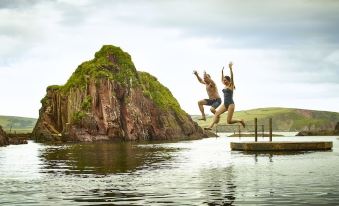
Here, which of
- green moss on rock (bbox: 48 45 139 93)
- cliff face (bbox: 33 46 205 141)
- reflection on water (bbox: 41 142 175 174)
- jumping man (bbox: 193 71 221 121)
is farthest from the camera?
green moss on rock (bbox: 48 45 139 93)

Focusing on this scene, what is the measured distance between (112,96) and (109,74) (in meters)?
11.1

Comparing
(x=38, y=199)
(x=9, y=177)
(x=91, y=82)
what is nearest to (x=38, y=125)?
(x=91, y=82)

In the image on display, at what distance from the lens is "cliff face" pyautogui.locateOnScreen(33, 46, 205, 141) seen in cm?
14888

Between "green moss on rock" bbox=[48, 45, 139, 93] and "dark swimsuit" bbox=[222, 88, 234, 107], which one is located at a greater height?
"green moss on rock" bbox=[48, 45, 139, 93]

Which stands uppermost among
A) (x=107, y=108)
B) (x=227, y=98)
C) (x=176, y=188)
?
(x=107, y=108)

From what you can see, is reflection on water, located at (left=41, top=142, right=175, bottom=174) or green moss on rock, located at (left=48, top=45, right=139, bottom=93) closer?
reflection on water, located at (left=41, top=142, right=175, bottom=174)

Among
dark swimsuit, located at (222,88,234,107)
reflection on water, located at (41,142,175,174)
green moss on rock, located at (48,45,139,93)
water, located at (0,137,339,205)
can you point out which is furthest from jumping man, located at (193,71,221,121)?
green moss on rock, located at (48,45,139,93)

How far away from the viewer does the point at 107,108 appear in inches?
6014

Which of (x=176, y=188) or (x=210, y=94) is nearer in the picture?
(x=176, y=188)

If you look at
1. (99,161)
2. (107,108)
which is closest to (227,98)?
(99,161)

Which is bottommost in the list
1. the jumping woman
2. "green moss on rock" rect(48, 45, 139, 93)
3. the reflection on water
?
the reflection on water

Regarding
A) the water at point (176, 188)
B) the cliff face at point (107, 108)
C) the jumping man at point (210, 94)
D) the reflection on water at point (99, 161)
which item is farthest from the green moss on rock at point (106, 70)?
the water at point (176, 188)

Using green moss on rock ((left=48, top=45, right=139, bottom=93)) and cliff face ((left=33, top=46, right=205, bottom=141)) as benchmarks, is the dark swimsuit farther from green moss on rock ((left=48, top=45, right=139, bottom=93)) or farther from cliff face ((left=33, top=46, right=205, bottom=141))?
green moss on rock ((left=48, top=45, right=139, bottom=93))

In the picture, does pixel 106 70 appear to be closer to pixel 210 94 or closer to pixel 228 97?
pixel 228 97
